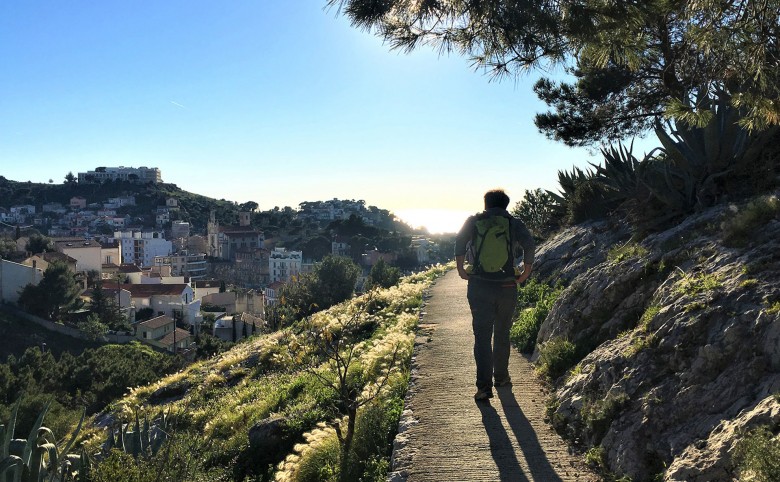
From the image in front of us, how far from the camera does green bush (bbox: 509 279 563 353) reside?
267 inches

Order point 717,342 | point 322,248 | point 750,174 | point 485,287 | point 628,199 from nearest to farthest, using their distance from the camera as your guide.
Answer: point 717,342 < point 485,287 < point 750,174 < point 628,199 < point 322,248

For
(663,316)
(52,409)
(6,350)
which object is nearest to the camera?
(663,316)

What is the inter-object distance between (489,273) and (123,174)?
648 ft

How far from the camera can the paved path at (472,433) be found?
3627mm

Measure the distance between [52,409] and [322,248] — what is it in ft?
300

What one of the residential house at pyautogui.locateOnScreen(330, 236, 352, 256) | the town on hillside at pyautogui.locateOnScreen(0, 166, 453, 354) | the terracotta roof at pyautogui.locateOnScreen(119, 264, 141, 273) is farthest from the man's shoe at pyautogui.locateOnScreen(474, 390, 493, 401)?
the residential house at pyautogui.locateOnScreen(330, 236, 352, 256)

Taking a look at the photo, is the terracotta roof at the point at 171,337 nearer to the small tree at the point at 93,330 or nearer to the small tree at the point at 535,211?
the small tree at the point at 93,330

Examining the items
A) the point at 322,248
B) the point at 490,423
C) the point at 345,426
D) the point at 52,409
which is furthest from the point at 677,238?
the point at 322,248

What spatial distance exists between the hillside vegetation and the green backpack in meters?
1.46

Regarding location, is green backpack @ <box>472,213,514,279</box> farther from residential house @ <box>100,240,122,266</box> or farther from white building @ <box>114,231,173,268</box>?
white building @ <box>114,231,173,268</box>

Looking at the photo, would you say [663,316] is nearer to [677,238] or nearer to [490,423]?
[490,423]

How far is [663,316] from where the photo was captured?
4145 mm

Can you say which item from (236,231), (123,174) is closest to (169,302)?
(236,231)

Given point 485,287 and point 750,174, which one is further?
point 750,174
